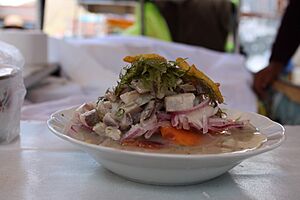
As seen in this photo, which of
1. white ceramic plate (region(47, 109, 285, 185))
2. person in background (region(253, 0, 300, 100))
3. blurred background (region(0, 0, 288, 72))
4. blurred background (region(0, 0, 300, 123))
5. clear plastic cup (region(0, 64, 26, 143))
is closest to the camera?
white ceramic plate (region(47, 109, 285, 185))

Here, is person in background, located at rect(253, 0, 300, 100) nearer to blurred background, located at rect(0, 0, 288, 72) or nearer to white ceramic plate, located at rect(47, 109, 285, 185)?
blurred background, located at rect(0, 0, 288, 72)

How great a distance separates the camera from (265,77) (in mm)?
1912

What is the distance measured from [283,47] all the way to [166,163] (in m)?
1.52

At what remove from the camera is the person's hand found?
6.24ft

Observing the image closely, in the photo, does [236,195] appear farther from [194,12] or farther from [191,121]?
[194,12]

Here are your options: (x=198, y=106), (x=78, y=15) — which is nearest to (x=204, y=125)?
(x=198, y=106)

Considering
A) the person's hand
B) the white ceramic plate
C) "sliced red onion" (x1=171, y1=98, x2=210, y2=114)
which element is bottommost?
the person's hand

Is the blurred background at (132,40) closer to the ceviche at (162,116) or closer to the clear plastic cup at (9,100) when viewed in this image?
the clear plastic cup at (9,100)

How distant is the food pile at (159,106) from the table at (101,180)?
0.05m

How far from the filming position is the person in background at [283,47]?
1811 millimetres

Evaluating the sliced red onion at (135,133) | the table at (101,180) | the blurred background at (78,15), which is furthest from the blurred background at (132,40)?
Answer: the sliced red onion at (135,133)

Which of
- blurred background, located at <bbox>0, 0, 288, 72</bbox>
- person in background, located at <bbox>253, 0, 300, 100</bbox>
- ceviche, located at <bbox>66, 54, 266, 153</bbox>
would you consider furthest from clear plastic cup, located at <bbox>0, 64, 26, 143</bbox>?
blurred background, located at <bbox>0, 0, 288, 72</bbox>

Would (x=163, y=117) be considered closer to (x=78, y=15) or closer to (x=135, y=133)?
(x=135, y=133)

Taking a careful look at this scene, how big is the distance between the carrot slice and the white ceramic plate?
39 mm
